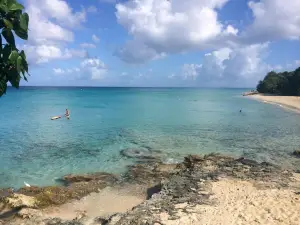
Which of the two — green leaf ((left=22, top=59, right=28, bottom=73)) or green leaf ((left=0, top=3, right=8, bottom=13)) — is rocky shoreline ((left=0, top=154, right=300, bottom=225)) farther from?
green leaf ((left=0, top=3, right=8, bottom=13))

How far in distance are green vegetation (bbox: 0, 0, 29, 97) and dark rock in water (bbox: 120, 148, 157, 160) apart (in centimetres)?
1969

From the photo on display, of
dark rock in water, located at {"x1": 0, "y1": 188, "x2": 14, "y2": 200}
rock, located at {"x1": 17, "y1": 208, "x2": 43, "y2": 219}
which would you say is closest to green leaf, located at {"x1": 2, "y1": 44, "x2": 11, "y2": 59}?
rock, located at {"x1": 17, "y1": 208, "x2": 43, "y2": 219}

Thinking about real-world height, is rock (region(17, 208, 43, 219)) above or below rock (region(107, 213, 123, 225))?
below

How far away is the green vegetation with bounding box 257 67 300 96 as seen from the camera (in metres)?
101

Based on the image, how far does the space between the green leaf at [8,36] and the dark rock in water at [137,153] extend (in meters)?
19.8

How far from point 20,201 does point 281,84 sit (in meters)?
112

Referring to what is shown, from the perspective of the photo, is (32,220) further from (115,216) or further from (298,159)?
(298,159)

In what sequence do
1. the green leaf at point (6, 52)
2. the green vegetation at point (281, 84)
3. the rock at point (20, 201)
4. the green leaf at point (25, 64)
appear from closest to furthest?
the green leaf at point (6, 52), the green leaf at point (25, 64), the rock at point (20, 201), the green vegetation at point (281, 84)

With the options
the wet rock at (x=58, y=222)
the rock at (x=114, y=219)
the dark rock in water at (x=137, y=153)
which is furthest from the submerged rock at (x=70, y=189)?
the dark rock in water at (x=137, y=153)

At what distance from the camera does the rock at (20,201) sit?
13.4 meters

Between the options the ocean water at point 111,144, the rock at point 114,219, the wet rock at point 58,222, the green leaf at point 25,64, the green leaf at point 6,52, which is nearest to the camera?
the green leaf at point 6,52

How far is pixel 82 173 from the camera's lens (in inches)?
779

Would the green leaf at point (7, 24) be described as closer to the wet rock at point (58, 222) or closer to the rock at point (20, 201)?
the wet rock at point (58, 222)

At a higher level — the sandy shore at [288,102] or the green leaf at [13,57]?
the green leaf at [13,57]
